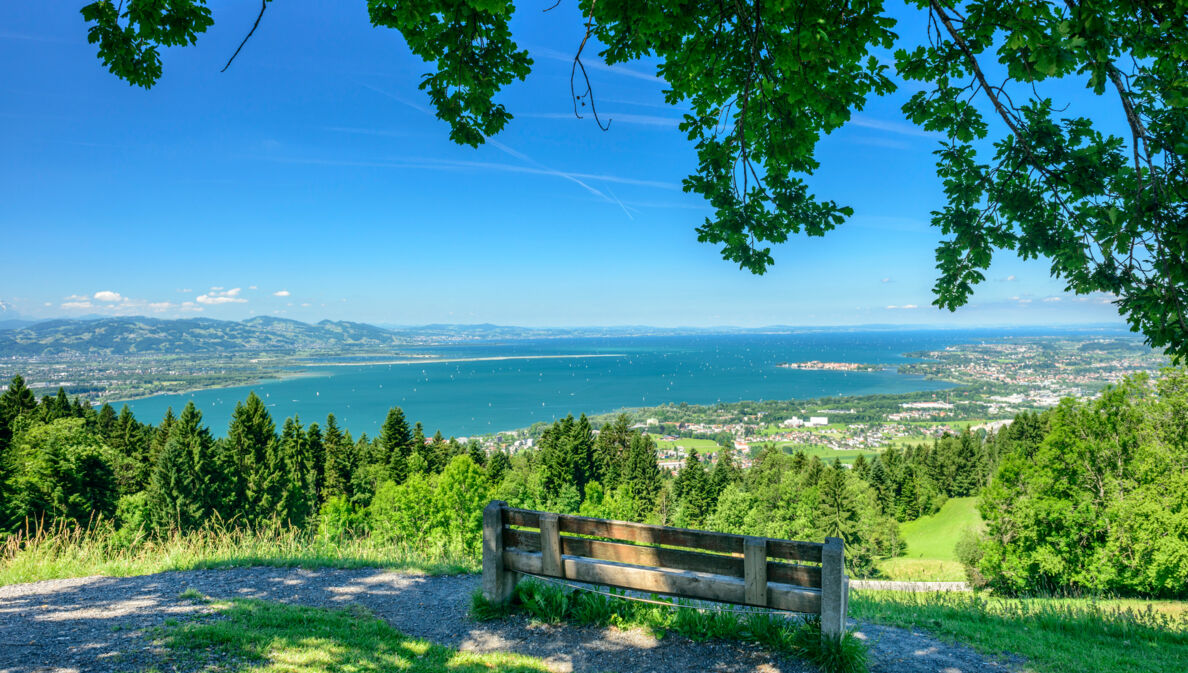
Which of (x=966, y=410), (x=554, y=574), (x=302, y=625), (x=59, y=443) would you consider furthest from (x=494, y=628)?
(x=966, y=410)

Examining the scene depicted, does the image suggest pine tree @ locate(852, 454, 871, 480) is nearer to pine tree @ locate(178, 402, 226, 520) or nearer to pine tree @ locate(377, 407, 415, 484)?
pine tree @ locate(377, 407, 415, 484)

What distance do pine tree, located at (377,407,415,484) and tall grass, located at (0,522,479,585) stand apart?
3044cm

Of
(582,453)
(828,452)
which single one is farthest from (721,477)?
(828,452)

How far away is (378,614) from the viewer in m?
5.37

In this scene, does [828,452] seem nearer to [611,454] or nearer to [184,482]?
[611,454]

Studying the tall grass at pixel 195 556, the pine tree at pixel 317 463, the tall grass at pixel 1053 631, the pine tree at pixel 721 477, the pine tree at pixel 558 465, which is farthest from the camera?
the pine tree at pixel 721 477

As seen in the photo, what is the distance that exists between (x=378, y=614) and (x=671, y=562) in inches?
126

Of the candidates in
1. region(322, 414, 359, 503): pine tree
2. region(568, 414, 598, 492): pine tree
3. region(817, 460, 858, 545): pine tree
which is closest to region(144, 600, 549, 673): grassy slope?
region(568, 414, 598, 492): pine tree

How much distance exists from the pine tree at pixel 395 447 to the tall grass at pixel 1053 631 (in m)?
35.7

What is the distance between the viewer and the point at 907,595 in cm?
822

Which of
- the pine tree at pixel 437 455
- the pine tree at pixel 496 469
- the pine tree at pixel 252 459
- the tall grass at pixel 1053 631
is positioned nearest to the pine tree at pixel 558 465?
the pine tree at pixel 496 469

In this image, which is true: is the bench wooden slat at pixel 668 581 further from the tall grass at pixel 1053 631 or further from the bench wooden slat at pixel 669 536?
the tall grass at pixel 1053 631

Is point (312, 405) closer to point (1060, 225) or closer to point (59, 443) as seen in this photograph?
point (59, 443)

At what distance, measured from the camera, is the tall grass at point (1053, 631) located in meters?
5.00
